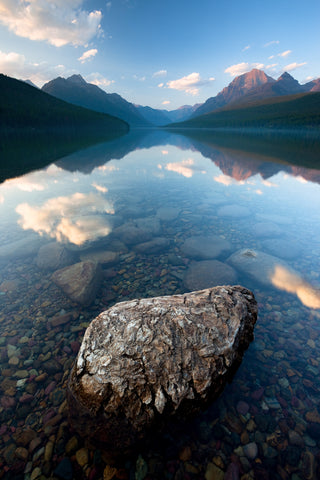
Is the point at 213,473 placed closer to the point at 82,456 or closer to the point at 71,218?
the point at 82,456

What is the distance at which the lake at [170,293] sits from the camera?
10.0ft

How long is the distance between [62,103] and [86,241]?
18554cm

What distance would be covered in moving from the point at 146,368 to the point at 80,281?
13.7 feet

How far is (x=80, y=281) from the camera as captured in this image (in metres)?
6.47

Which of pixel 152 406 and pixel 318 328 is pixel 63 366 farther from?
pixel 318 328

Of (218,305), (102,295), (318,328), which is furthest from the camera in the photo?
(102,295)

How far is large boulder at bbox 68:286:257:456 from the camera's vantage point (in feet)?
9.60

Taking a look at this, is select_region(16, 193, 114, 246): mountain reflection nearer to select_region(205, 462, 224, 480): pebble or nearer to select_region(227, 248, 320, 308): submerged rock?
select_region(227, 248, 320, 308): submerged rock

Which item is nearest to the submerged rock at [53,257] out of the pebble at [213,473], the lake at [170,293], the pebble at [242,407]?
the lake at [170,293]

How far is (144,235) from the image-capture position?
10.1 metres

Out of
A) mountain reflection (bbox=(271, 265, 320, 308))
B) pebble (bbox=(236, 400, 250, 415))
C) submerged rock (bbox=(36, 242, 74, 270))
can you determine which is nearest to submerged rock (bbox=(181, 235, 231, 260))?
mountain reflection (bbox=(271, 265, 320, 308))

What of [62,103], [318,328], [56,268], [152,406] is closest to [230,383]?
[152,406]

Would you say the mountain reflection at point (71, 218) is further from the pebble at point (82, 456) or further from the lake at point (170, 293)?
the pebble at point (82, 456)

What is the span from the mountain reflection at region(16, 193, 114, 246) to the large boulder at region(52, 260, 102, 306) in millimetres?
2270
